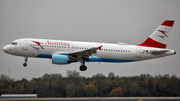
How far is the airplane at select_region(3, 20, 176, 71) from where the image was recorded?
46969mm

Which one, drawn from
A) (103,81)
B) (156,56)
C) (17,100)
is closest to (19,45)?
(17,100)

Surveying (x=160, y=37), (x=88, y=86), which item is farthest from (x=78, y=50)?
(x=88, y=86)

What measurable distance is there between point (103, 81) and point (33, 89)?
63.6ft

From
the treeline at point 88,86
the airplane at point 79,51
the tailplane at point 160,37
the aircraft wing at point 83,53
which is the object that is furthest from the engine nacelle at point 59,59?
the treeline at point 88,86

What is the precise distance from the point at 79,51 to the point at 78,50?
174 centimetres

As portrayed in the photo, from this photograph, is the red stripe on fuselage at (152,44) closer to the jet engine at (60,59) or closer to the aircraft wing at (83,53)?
the aircraft wing at (83,53)

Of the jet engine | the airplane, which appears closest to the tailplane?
the airplane

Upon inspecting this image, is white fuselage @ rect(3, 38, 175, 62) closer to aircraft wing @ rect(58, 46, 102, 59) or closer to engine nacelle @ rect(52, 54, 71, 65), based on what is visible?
aircraft wing @ rect(58, 46, 102, 59)

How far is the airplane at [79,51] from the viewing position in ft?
154

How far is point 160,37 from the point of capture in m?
51.6

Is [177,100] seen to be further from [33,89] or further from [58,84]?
[33,89]

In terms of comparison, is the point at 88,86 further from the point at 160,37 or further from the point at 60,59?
the point at 60,59

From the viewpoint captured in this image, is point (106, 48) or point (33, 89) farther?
point (33, 89)

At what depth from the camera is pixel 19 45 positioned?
47938mm
